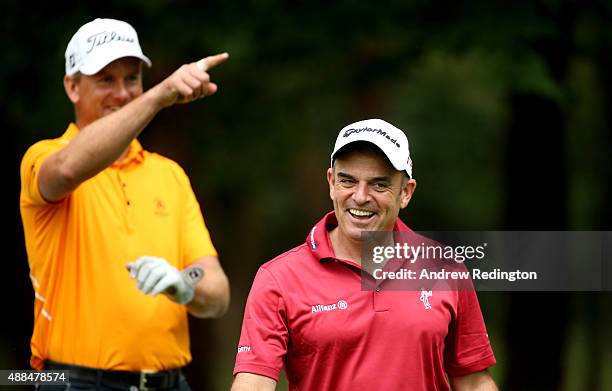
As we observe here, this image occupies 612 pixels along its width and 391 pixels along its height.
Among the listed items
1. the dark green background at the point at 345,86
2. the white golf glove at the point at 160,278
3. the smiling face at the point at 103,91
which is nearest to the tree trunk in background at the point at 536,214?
the dark green background at the point at 345,86

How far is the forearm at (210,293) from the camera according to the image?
5.80 metres

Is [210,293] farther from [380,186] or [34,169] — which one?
[380,186]

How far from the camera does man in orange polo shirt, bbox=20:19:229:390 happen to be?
534 centimetres

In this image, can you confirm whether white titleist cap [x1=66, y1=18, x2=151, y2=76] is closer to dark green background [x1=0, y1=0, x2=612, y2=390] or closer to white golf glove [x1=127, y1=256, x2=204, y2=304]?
white golf glove [x1=127, y1=256, x2=204, y2=304]

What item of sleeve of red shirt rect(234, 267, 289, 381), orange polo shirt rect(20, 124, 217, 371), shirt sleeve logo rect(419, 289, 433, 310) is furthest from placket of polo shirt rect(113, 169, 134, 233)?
shirt sleeve logo rect(419, 289, 433, 310)

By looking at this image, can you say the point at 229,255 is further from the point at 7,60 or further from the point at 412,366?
the point at 412,366

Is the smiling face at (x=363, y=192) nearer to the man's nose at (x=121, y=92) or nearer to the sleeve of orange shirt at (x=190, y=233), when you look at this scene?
the sleeve of orange shirt at (x=190, y=233)

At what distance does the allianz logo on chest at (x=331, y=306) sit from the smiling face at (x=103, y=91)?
1.95m

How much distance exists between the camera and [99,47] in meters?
5.84

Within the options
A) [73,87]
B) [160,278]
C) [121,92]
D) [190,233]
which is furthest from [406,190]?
[73,87]

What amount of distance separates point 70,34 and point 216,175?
14.8ft

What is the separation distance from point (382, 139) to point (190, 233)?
67.6 inches

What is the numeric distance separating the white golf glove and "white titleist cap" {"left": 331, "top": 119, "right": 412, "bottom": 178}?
1.11 m

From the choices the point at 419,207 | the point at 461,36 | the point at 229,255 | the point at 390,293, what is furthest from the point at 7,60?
the point at 419,207
